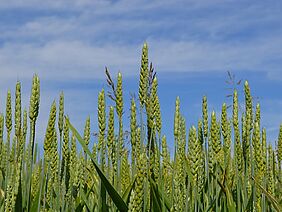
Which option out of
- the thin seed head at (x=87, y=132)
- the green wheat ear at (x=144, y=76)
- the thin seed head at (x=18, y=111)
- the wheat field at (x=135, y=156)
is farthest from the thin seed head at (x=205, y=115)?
the thin seed head at (x=18, y=111)

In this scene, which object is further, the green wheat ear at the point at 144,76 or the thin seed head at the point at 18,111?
the thin seed head at the point at 18,111

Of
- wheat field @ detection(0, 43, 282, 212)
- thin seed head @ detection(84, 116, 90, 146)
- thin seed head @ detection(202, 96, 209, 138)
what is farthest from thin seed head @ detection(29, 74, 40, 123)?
thin seed head @ detection(202, 96, 209, 138)

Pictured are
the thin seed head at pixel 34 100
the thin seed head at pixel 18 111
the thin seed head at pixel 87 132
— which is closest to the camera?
the thin seed head at pixel 34 100

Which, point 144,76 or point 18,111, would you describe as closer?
point 144,76

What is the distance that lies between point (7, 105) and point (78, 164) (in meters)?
0.45

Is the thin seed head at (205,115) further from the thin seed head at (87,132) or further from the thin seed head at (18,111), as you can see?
the thin seed head at (18,111)

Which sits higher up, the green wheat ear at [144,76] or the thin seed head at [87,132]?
the green wheat ear at [144,76]

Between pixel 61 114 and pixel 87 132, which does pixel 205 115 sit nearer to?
pixel 87 132

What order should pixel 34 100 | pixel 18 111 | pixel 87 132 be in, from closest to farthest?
pixel 34 100
pixel 18 111
pixel 87 132

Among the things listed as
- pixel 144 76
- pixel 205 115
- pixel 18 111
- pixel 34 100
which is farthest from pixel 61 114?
pixel 205 115

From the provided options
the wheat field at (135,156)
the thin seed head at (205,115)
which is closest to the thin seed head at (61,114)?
the wheat field at (135,156)

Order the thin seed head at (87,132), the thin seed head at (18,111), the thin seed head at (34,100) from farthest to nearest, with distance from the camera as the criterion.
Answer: the thin seed head at (87,132) < the thin seed head at (18,111) < the thin seed head at (34,100)

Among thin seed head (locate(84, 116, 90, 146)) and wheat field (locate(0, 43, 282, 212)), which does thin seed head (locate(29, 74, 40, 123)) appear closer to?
wheat field (locate(0, 43, 282, 212))

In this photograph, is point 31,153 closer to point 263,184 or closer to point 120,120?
point 120,120
